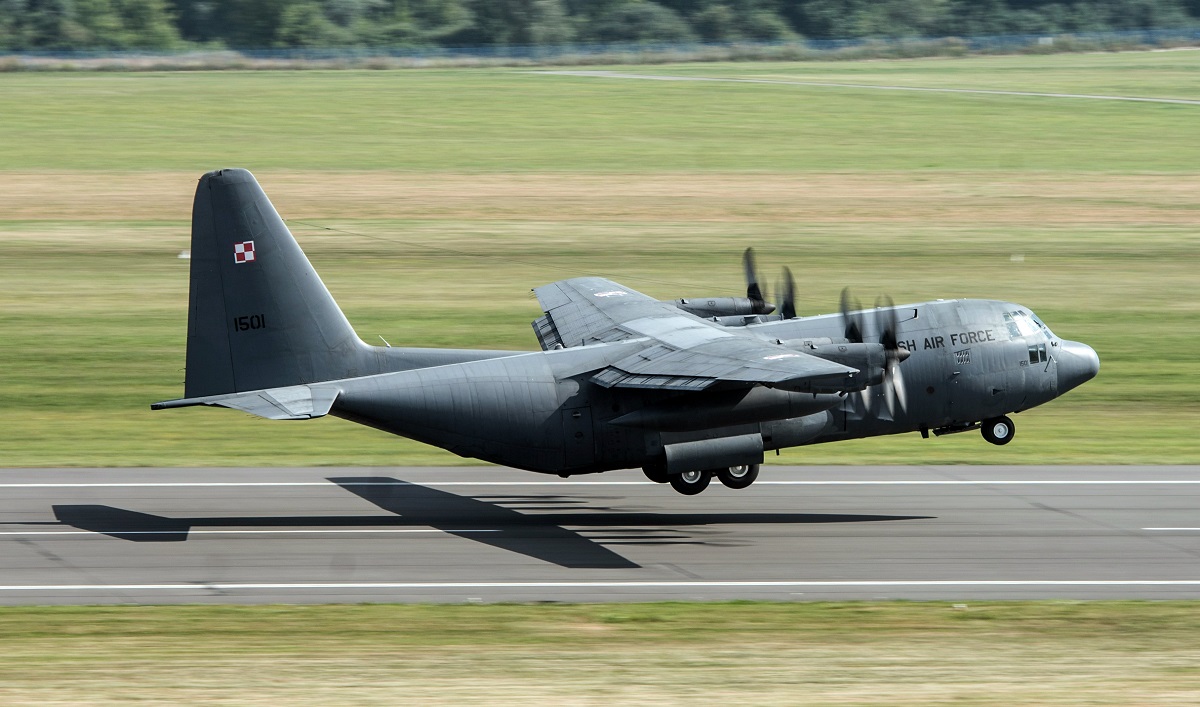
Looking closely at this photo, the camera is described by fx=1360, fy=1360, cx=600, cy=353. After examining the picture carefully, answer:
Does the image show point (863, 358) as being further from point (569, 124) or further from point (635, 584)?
point (569, 124)

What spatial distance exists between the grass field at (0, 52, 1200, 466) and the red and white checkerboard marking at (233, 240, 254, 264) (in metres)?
7.30

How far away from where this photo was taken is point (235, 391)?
81.6 ft

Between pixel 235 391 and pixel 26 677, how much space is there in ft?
28.0

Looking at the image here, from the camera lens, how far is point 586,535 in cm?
2498

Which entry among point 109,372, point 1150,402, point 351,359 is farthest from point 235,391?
point 1150,402

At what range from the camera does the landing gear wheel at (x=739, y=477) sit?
27031mm

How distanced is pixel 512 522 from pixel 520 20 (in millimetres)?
138000

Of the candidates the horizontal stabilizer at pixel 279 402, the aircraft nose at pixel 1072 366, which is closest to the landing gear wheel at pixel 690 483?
the horizontal stabilizer at pixel 279 402

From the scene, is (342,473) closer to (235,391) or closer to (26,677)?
(235,391)

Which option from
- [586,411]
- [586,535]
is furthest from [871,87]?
[586,535]

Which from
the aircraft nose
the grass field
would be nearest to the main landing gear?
the grass field

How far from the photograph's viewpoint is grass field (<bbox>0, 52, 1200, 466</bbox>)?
36.1 m

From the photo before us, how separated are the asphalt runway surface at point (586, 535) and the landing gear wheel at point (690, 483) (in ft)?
1.51

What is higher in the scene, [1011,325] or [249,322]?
[249,322]
